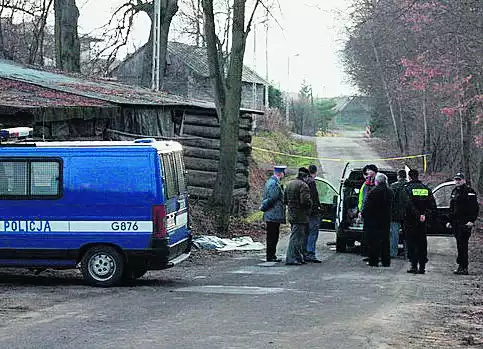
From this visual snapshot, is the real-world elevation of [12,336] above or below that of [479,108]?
below

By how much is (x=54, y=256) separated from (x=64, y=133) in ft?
22.6

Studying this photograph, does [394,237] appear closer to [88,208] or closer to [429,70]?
[88,208]

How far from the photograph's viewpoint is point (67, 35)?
116 ft

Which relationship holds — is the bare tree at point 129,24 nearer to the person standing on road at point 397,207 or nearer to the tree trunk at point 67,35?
the tree trunk at point 67,35

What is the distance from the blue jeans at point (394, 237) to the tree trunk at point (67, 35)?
63.2ft

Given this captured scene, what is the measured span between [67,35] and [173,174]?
73.0 feet

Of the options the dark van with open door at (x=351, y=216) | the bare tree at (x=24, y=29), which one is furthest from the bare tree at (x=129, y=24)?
the dark van with open door at (x=351, y=216)

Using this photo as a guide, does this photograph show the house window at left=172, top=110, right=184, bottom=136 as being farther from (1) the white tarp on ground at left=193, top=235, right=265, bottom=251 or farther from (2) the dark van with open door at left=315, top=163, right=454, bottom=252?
(2) the dark van with open door at left=315, top=163, right=454, bottom=252

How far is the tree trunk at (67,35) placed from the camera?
35.3 meters

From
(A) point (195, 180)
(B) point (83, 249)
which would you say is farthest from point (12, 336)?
(A) point (195, 180)

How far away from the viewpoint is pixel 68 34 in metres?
35.4

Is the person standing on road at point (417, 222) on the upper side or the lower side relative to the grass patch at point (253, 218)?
upper

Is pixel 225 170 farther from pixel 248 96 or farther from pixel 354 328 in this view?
pixel 248 96

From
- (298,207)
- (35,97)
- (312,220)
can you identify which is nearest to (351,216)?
(312,220)
